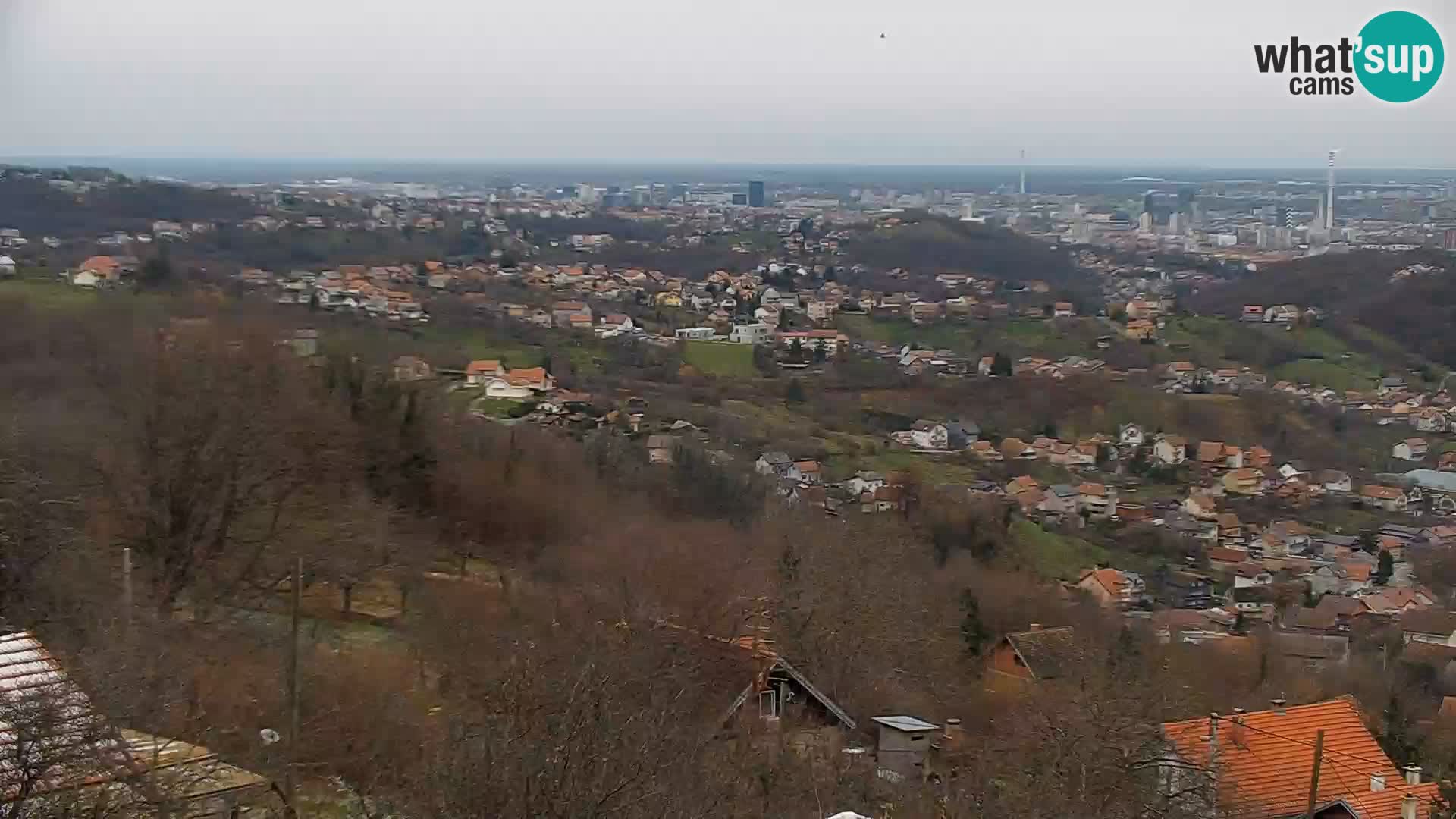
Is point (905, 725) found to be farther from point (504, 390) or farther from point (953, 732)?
point (504, 390)

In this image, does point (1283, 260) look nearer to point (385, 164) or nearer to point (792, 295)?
point (792, 295)

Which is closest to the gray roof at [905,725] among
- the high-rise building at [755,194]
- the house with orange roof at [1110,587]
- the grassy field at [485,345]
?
the house with orange roof at [1110,587]

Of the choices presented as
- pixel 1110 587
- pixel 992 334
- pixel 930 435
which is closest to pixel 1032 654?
pixel 1110 587

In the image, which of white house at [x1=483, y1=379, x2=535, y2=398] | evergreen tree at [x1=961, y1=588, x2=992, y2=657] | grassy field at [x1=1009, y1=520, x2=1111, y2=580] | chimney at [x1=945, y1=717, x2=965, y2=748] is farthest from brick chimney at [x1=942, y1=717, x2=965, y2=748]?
white house at [x1=483, y1=379, x2=535, y2=398]

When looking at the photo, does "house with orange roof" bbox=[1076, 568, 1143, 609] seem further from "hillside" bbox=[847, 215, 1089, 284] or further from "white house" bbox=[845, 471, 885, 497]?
"hillside" bbox=[847, 215, 1089, 284]

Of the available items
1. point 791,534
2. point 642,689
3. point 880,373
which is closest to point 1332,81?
point 791,534
